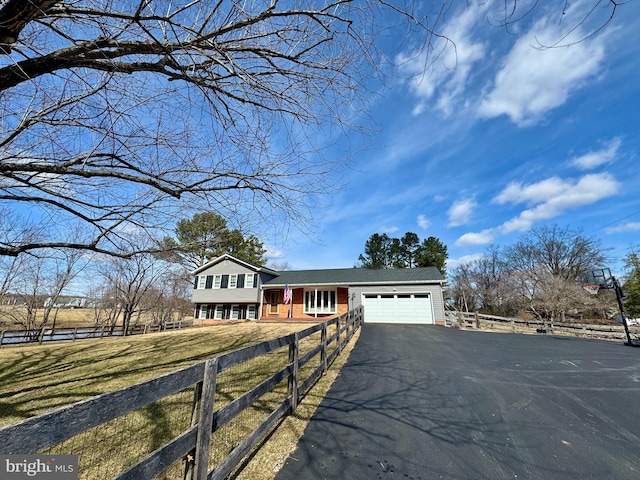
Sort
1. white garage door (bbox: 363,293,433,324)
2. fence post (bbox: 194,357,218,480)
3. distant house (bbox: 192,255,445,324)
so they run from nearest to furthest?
1. fence post (bbox: 194,357,218,480)
2. white garage door (bbox: 363,293,433,324)
3. distant house (bbox: 192,255,445,324)

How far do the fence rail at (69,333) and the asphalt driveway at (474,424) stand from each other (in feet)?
54.1

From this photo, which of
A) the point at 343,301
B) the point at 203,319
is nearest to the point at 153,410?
the point at 343,301

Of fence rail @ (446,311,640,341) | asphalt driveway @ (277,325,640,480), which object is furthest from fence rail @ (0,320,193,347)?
fence rail @ (446,311,640,341)

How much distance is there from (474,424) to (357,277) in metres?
16.9

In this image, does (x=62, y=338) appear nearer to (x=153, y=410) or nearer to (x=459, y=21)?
(x=153, y=410)

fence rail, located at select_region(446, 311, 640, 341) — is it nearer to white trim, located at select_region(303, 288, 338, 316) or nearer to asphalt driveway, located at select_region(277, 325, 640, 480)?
white trim, located at select_region(303, 288, 338, 316)

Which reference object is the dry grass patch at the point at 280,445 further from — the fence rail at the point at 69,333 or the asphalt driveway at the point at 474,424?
the fence rail at the point at 69,333

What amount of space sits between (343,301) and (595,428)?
56.9 ft

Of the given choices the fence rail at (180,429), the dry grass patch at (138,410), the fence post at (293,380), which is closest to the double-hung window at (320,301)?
the dry grass patch at (138,410)

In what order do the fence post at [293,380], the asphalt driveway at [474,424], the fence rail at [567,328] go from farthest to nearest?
the fence rail at [567,328]
the fence post at [293,380]
the asphalt driveway at [474,424]

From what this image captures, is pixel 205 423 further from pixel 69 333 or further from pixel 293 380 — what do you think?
pixel 69 333

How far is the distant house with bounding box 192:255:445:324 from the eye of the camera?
58.4 feet

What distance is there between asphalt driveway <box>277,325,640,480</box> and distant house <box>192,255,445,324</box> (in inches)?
447

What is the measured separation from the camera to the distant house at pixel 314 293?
17797 millimetres
